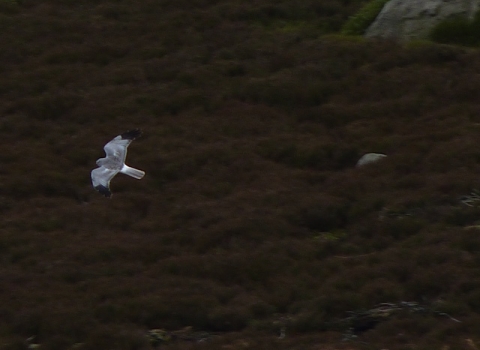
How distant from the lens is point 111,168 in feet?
44.4

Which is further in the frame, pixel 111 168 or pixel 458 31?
pixel 458 31

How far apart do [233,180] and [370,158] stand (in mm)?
2123

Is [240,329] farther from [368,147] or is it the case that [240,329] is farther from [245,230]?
[368,147]

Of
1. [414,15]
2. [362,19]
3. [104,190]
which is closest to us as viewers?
[104,190]

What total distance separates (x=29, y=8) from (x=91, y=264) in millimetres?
12993

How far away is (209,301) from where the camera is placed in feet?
33.9

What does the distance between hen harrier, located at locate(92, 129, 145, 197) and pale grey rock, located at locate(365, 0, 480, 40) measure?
7.48 meters

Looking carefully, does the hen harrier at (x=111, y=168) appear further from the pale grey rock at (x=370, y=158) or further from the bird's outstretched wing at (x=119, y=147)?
the pale grey rock at (x=370, y=158)

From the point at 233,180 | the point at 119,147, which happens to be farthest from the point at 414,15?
the point at 119,147

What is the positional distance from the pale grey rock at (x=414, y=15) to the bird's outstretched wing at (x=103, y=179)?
26.5 ft

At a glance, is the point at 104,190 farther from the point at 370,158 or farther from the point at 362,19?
the point at 362,19

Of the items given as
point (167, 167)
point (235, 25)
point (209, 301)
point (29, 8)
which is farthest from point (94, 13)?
point (209, 301)

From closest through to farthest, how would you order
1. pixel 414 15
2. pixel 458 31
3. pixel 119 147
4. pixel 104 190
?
pixel 104 190 < pixel 119 147 < pixel 458 31 < pixel 414 15

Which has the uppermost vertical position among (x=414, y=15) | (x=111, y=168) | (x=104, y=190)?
(x=414, y=15)
